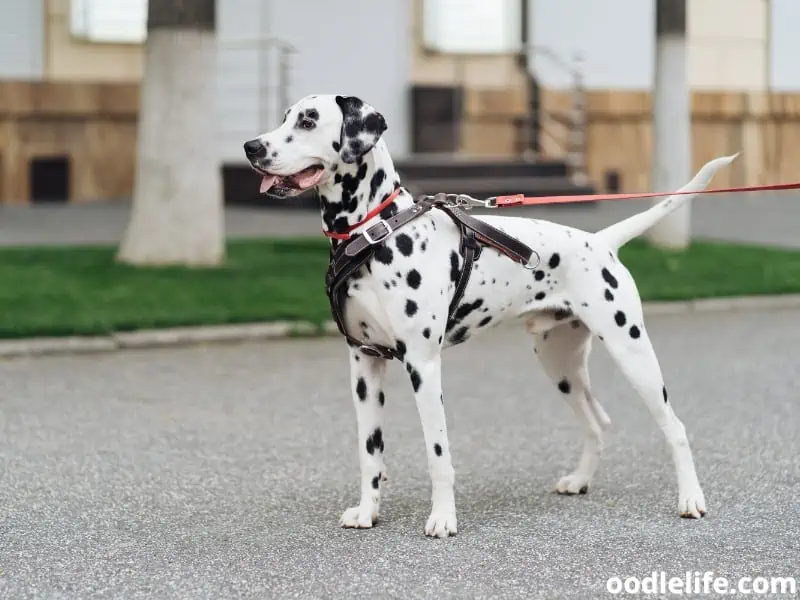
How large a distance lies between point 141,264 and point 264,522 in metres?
8.00

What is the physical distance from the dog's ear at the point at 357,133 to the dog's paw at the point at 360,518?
55.1 inches

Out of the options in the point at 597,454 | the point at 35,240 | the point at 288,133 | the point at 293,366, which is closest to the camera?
the point at 288,133

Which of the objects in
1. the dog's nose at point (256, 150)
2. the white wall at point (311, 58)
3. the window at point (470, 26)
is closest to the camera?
the dog's nose at point (256, 150)

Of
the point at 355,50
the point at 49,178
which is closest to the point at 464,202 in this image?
the point at 49,178

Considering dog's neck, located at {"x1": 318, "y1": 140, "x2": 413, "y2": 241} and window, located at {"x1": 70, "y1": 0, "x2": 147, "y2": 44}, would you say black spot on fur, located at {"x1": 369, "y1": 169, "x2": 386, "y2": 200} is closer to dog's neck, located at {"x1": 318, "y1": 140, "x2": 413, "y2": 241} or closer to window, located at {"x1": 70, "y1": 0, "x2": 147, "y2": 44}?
dog's neck, located at {"x1": 318, "y1": 140, "x2": 413, "y2": 241}

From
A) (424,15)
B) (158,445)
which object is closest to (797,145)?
(424,15)

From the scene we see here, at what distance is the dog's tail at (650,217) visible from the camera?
6156 millimetres

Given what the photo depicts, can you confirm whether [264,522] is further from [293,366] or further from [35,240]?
[35,240]

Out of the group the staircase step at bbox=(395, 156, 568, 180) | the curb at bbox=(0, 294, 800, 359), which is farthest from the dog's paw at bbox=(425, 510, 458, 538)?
the staircase step at bbox=(395, 156, 568, 180)

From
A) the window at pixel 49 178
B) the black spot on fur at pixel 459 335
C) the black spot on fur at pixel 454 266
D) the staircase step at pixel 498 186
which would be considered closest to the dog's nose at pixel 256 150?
the black spot on fur at pixel 454 266

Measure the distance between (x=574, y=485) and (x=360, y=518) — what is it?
111 cm

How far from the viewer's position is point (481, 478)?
6.75m

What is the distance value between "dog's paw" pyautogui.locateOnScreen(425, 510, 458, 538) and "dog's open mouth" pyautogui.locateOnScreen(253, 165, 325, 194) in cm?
137

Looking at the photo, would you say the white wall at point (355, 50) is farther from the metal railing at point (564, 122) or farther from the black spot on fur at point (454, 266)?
the black spot on fur at point (454, 266)
